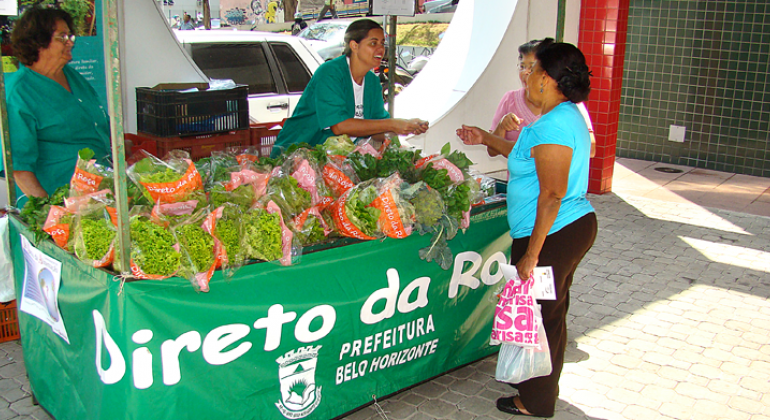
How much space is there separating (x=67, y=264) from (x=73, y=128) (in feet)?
4.06

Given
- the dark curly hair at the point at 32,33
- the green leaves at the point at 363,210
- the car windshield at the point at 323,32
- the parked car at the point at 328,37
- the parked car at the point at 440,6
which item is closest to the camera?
the green leaves at the point at 363,210

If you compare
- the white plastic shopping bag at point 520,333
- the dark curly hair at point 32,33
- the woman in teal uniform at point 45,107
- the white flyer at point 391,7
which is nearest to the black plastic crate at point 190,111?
the woman in teal uniform at point 45,107

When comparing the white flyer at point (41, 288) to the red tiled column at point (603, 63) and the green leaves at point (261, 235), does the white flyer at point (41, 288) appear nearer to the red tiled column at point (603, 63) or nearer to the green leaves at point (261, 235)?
the green leaves at point (261, 235)

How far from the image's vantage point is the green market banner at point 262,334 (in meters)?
2.48

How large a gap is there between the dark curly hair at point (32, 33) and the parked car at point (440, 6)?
826 inches

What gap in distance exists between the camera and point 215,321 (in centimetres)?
260

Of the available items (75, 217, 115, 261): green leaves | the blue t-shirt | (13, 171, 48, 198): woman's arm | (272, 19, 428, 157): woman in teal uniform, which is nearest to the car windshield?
(272, 19, 428, 157): woman in teal uniform

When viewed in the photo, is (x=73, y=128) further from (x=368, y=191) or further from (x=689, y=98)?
(x=689, y=98)

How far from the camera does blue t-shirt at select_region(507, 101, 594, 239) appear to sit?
109 inches

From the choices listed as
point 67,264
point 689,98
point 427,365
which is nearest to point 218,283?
point 67,264

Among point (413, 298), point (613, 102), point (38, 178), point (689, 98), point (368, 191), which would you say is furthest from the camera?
point (689, 98)

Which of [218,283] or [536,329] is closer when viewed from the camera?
[218,283]

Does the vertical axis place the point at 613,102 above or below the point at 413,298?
above

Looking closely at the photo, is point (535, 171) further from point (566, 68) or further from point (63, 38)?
point (63, 38)
